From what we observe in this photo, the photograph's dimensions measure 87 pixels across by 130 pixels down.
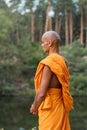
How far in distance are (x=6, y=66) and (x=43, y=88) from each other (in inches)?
1238

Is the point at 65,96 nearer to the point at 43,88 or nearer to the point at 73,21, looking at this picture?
the point at 43,88

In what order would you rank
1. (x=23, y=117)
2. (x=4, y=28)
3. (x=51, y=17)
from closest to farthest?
1. (x=23, y=117)
2. (x=4, y=28)
3. (x=51, y=17)

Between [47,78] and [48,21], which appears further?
[48,21]

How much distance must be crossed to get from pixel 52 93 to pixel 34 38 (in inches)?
2044

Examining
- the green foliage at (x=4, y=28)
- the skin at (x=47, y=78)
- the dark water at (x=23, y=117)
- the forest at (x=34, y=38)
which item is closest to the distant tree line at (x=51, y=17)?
the forest at (x=34, y=38)

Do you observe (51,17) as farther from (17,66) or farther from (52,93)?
(52,93)

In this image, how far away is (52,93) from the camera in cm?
426

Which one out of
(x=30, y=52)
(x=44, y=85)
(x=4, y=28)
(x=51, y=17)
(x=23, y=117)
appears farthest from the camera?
(x=51, y=17)

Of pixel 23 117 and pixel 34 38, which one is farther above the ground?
pixel 34 38

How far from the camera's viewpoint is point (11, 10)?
51.2 m

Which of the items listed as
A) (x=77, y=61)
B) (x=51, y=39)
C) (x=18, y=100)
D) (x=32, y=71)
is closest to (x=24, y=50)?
(x=32, y=71)

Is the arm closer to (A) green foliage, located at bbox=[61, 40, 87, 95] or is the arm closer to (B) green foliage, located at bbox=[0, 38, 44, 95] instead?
(B) green foliage, located at bbox=[0, 38, 44, 95]

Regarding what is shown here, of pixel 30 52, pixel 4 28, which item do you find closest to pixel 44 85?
pixel 4 28

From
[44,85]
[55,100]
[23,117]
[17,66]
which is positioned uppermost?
[44,85]
